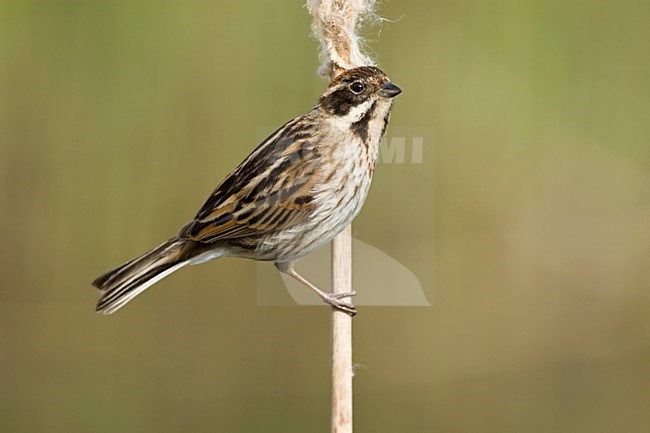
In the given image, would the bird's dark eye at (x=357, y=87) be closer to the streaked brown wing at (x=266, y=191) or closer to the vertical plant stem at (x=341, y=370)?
the streaked brown wing at (x=266, y=191)

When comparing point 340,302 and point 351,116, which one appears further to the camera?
point 340,302

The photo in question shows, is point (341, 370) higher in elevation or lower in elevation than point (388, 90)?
lower

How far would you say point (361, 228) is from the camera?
5.84 m

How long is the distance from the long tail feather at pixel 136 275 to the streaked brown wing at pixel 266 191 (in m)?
0.09

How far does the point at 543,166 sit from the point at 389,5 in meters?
1.51

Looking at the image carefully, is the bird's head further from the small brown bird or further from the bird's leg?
the bird's leg

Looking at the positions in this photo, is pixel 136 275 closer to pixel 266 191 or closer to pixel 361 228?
pixel 266 191

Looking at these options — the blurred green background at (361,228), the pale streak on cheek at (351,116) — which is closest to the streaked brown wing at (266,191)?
the pale streak on cheek at (351,116)

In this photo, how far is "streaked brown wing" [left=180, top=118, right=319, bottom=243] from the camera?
11.3ft

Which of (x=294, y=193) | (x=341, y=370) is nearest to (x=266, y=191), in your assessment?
(x=294, y=193)

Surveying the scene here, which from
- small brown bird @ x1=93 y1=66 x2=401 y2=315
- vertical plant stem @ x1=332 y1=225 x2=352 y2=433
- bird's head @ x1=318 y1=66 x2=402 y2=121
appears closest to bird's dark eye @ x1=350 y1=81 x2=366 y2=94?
bird's head @ x1=318 y1=66 x2=402 y2=121

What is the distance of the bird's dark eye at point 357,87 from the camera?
3.21 metres

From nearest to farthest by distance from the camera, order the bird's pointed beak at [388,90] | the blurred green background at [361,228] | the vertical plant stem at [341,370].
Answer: the bird's pointed beak at [388,90]
the vertical plant stem at [341,370]
the blurred green background at [361,228]

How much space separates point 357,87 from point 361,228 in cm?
266
